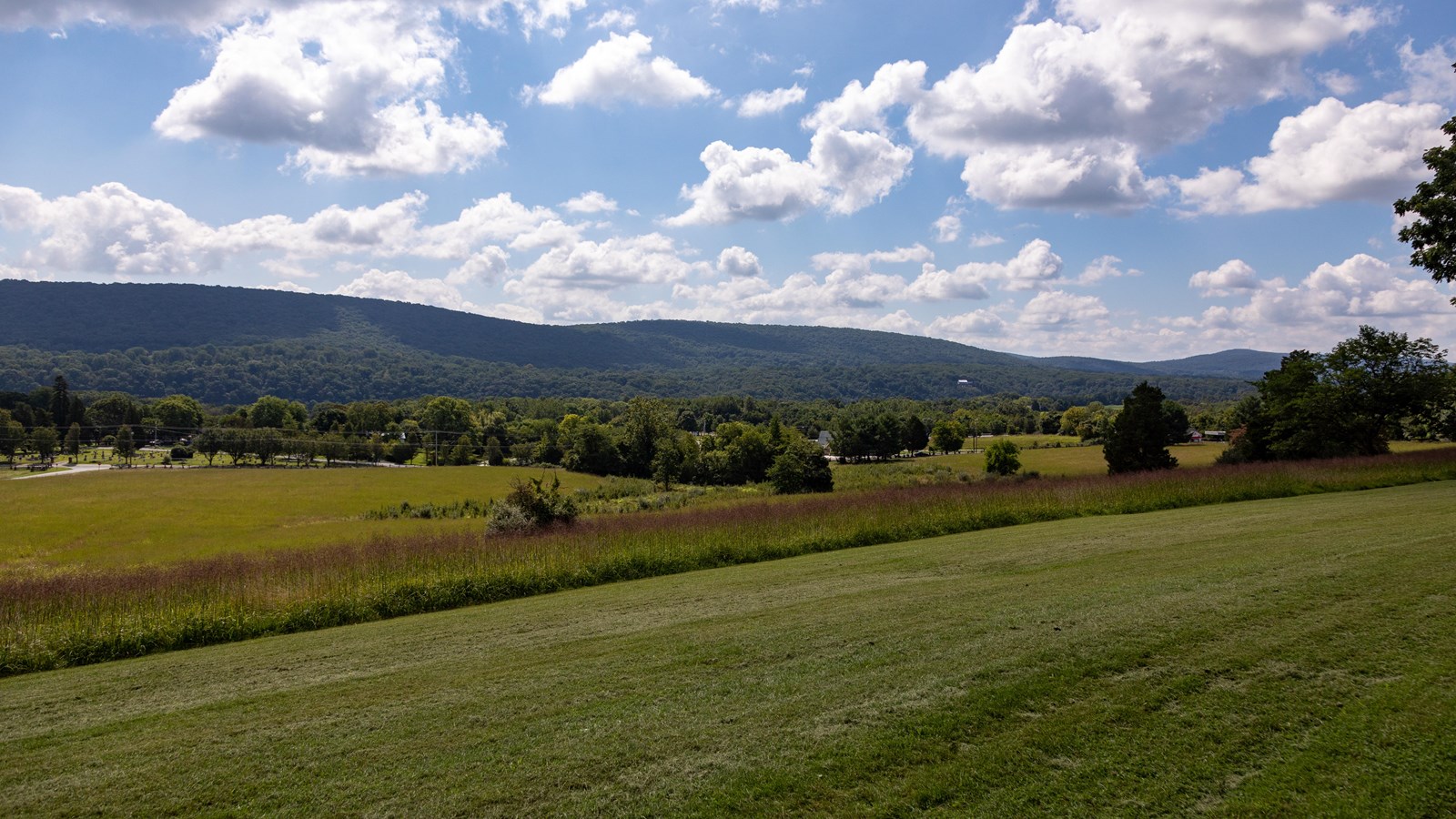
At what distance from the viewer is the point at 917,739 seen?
19.5ft

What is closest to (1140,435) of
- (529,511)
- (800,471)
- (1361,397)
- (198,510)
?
(1361,397)

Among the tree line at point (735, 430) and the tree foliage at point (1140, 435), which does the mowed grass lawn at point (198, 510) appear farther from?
the tree foliage at point (1140, 435)

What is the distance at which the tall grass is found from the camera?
1384 centimetres

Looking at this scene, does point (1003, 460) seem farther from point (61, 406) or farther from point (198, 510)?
point (61, 406)

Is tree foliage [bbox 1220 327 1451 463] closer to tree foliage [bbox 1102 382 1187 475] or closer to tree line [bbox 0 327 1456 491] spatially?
tree line [bbox 0 327 1456 491]

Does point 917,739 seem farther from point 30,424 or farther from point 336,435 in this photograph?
point 30,424

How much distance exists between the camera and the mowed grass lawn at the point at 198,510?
3975cm

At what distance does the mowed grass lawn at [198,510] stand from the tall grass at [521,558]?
8.45 m

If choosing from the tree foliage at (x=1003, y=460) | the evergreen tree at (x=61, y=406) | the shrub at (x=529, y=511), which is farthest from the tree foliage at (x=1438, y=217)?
the evergreen tree at (x=61, y=406)

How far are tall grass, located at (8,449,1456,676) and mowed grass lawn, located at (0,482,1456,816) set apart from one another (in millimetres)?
2302

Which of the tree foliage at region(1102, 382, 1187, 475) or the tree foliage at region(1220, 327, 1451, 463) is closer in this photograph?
the tree foliage at region(1220, 327, 1451, 463)

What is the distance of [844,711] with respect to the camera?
662cm

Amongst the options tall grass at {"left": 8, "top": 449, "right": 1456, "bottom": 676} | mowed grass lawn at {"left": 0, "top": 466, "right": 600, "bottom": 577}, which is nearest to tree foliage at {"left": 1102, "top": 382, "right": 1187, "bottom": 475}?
tall grass at {"left": 8, "top": 449, "right": 1456, "bottom": 676}

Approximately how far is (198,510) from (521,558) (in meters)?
50.8
